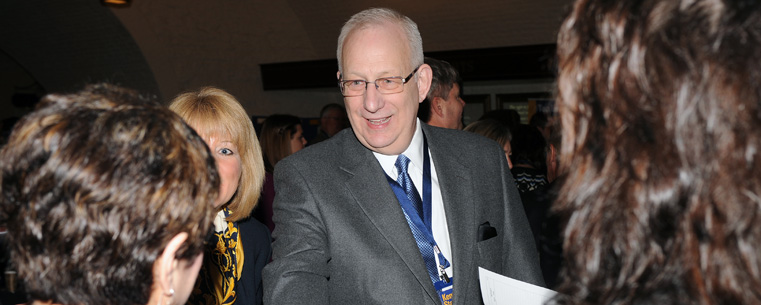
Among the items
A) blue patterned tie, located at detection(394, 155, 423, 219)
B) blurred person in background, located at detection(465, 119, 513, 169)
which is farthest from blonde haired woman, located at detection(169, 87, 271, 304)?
blurred person in background, located at detection(465, 119, 513, 169)

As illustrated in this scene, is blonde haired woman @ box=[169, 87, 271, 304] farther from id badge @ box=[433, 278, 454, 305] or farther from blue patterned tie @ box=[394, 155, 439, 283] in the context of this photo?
id badge @ box=[433, 278, 454, 305]

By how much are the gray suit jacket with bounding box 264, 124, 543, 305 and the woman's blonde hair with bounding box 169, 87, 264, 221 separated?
50 cm

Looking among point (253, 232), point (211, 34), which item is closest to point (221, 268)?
point (253, 232)

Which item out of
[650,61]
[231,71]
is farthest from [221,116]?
[231,71]

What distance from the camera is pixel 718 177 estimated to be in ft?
2.28

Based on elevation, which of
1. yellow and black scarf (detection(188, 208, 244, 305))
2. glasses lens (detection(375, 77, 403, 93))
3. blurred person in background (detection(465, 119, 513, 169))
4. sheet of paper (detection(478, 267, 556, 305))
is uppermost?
glasses lens (detection(375, 77, 403, 93))

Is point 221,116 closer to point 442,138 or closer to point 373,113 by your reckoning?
point 373,113

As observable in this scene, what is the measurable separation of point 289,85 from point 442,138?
812 cm

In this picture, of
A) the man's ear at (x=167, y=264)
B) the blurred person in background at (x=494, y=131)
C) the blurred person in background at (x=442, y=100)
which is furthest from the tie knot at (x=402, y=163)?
the blurred person in background at (x=494, y=131)

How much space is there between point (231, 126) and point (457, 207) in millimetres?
922

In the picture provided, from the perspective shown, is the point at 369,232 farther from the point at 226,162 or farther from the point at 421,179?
Answer: the point at 226,162

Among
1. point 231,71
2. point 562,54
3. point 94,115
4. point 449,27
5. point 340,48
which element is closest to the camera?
point 562,54

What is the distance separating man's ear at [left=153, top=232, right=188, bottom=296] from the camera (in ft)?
3.33

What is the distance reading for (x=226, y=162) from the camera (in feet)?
7.38
